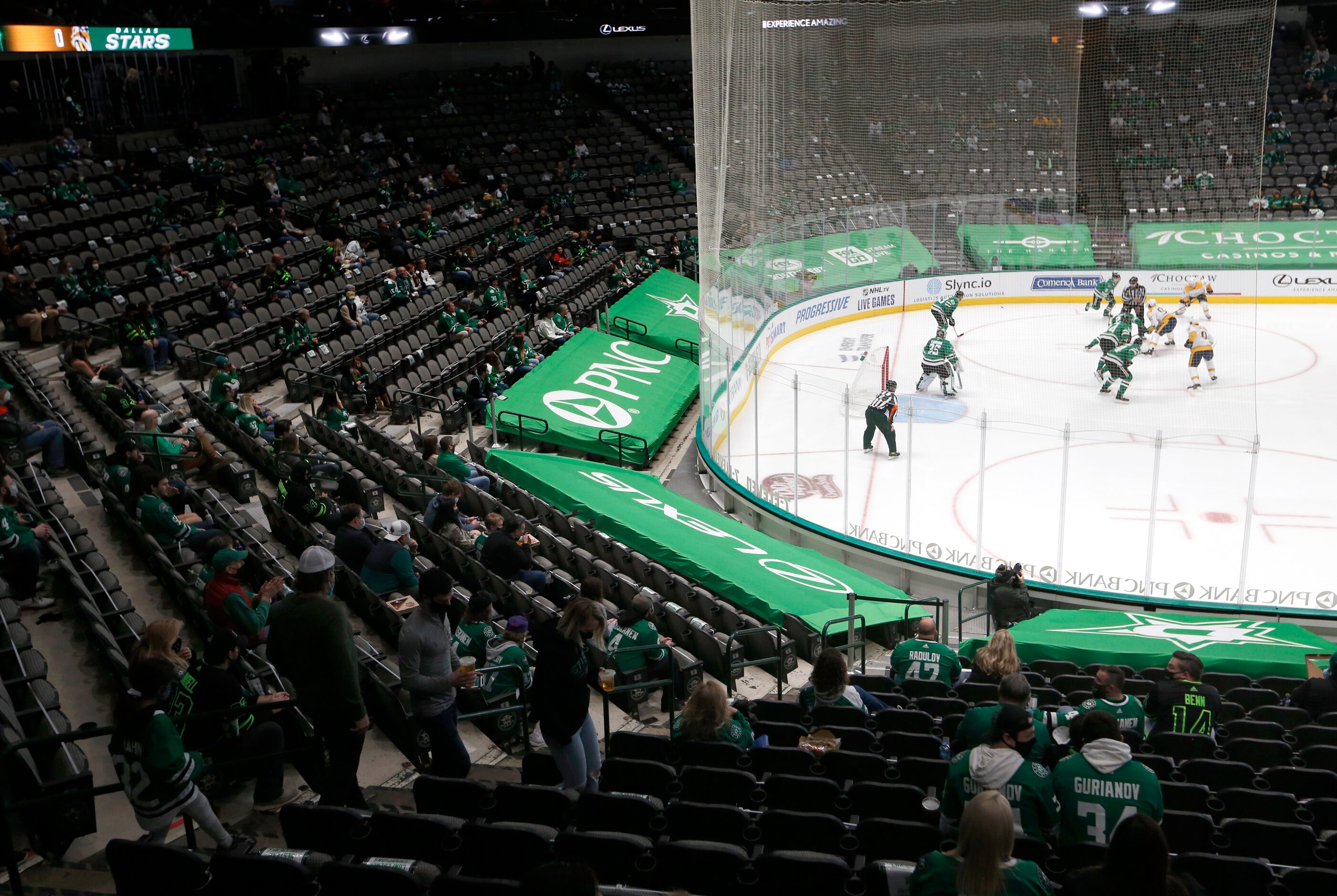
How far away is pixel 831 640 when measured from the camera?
30.4 ft

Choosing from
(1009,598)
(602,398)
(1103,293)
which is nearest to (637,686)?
(1009,598)

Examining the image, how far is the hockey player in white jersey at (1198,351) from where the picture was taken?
17.2m

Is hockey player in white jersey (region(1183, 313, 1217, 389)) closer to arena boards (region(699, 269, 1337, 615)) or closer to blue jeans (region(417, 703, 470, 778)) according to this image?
arena boards (region(699, 269, 1337, 615))

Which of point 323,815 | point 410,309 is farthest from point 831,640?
point 410,309

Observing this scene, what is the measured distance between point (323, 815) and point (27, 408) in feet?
32.0

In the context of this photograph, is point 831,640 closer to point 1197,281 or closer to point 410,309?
point 410,309

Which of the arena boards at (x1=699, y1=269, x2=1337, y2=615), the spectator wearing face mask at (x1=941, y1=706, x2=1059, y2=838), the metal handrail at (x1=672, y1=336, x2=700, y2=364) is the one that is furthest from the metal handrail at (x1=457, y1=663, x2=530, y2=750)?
the metal handrail at (x1=672, y1=336, x2=700, y2=364)

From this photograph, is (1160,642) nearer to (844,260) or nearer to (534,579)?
(534,579)

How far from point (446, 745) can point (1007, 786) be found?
2476 mm

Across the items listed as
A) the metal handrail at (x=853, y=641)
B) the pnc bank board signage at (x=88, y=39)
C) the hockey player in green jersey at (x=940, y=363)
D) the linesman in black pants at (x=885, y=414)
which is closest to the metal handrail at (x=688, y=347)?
the hockey player in green jersey at (x=940, y=363)

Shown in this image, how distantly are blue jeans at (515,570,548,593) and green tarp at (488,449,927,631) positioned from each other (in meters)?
1.97

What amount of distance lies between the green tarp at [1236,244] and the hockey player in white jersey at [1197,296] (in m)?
0.88

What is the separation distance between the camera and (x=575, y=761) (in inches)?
190

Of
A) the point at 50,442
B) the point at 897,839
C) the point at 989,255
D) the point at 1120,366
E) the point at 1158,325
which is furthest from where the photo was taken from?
the point at 989,255
